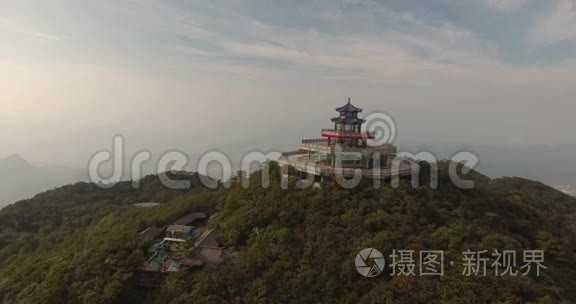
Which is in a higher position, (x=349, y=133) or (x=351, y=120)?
(x=351, y=120)

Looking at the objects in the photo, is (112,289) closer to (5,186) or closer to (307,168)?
(307,168)

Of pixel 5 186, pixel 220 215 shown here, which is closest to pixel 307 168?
pixel 220 215

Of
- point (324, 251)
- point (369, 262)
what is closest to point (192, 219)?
point (324, 251)

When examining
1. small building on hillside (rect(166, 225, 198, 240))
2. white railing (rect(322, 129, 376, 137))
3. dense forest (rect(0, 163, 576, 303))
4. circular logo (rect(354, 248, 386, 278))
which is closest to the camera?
dense forest (rect(0, 163, 576, 303))

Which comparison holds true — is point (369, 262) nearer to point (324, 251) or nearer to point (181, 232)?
point (324, 251)

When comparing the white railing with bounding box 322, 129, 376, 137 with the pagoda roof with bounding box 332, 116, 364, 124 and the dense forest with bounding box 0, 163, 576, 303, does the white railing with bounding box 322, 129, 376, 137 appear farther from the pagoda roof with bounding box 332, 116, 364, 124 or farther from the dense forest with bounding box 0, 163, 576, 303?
the dense forest with bounding box 0, 163, 576, 303

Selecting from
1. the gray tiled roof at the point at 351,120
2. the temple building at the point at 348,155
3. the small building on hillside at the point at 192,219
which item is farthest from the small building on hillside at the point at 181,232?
the gray tiled roof at the point at 351,120

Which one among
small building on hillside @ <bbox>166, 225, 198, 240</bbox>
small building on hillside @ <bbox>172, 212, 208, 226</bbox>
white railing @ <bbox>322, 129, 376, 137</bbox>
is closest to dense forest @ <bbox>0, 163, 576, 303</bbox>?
small building on hillside @ <bbox>172, 212, 208, 226</bbox>
